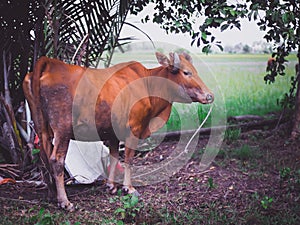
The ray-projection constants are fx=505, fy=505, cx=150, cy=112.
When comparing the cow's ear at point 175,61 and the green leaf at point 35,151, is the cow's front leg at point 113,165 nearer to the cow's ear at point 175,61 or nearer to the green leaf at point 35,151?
the green leaf at point 35,151

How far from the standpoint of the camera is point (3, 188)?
4297 mm

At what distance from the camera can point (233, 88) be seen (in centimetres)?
640

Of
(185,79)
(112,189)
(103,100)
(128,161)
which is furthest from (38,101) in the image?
(185,79)

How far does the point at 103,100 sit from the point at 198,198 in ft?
3.87

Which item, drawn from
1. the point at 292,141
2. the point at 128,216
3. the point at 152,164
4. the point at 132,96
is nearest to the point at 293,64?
the point at 292,141

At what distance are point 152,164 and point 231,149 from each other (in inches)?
38.2

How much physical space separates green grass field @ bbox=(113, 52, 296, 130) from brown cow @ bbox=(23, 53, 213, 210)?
5.53 feet

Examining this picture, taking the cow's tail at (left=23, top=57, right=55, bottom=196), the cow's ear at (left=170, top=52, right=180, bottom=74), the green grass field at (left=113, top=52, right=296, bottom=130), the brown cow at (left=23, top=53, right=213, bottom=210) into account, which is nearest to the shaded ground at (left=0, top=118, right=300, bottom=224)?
the brown cow at (left=23, top=53, right=213, bottom=210)

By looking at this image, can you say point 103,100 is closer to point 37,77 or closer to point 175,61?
point 37,77

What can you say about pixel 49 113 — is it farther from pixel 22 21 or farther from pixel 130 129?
pixel 22 21

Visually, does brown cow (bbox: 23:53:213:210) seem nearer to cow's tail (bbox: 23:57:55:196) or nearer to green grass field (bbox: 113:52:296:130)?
cow's tail (bbox: 23:57:55:196)

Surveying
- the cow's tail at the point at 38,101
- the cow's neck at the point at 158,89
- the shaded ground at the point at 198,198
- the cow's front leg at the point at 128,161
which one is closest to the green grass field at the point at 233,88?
the shaded ground at the point at 198,198

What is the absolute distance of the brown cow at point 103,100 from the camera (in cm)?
365

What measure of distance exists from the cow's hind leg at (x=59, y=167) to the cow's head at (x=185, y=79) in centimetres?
100
